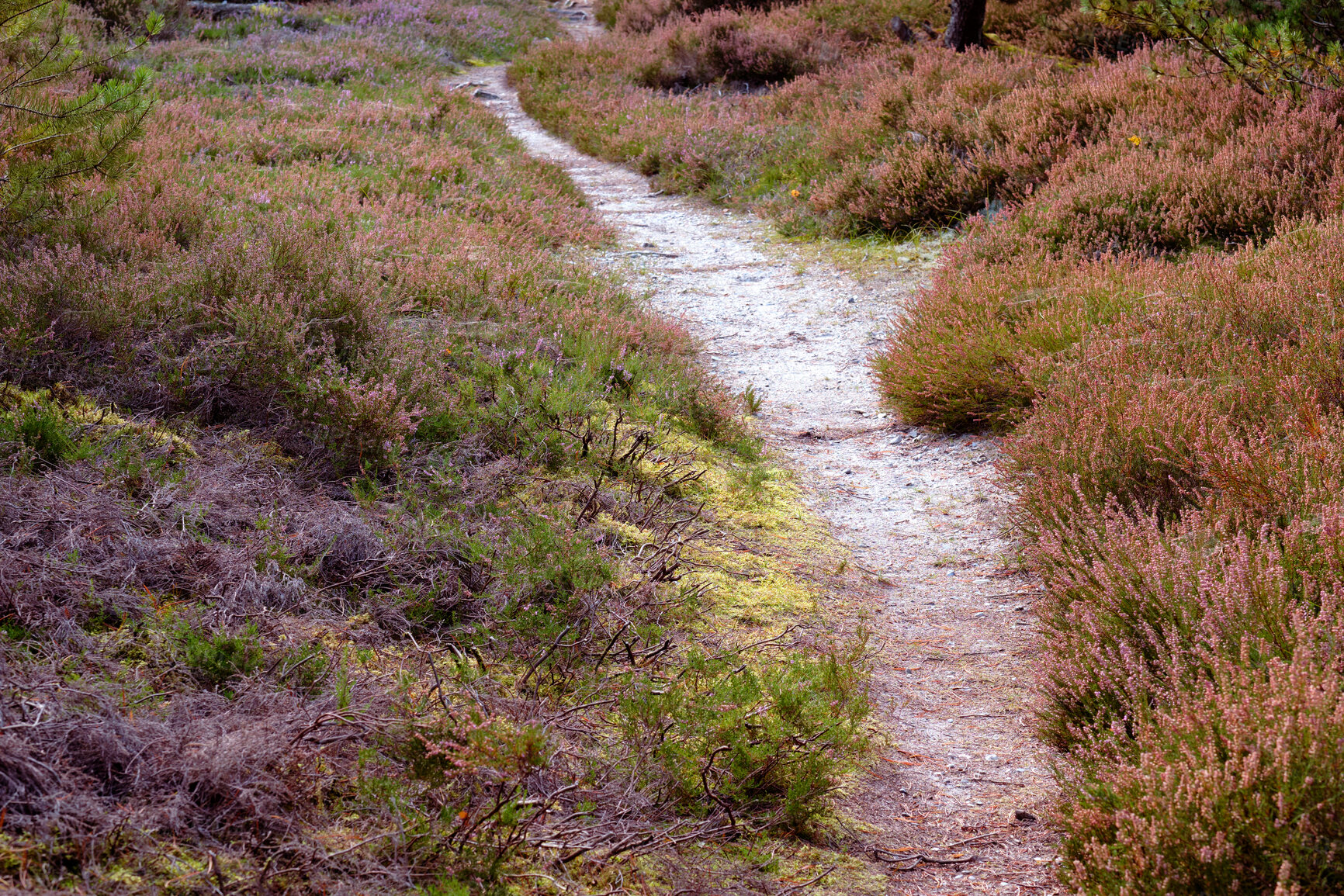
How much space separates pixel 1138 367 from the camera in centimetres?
515

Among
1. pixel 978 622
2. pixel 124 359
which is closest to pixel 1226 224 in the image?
pixel 978 622

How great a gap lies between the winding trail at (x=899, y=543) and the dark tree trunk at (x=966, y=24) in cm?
537

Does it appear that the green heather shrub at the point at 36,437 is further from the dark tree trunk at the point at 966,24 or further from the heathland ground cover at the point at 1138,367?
the dark tree trunk at the point at 966,24

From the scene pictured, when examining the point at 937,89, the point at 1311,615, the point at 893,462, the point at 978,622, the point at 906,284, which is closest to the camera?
the point at 1311,615

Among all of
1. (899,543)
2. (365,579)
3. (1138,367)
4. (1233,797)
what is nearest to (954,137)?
(1138,367)

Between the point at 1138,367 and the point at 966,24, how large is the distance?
1057cm

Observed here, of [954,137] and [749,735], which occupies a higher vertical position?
[954,137]

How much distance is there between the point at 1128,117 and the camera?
364 inches

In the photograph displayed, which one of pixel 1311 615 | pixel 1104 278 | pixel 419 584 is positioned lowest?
pixel 419 584

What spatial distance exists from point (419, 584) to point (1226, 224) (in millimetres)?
7076

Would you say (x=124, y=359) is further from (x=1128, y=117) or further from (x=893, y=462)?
(x=1128, y=117)

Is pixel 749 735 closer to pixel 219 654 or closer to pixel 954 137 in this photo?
pixel 219 654

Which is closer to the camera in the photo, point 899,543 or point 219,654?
point 219,654

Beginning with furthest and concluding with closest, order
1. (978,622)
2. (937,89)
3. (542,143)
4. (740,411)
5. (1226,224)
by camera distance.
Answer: (542,143), (937,89), (1226,224), (740,411), (978,622)
